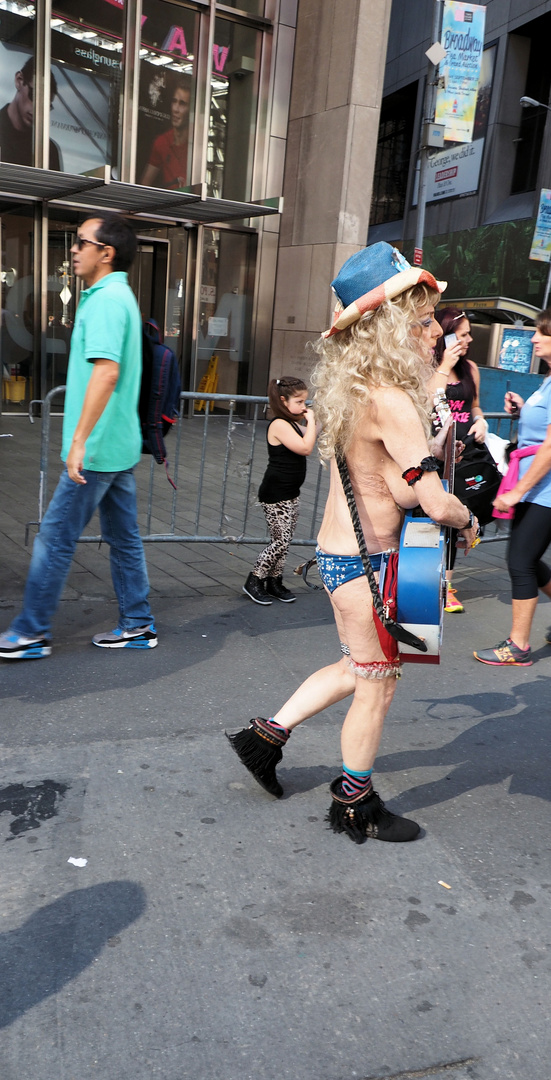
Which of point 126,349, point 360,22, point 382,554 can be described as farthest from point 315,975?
point 360,22

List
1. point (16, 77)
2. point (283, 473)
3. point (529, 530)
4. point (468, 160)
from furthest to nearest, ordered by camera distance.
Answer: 1. point (468, 160)
2. point (16, 77)
3. point (283, 473)
4. point (529, 530)

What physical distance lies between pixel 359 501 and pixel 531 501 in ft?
7.81

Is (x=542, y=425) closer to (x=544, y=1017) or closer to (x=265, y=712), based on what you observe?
(x=265, y=712)

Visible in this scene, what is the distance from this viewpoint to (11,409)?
14.6 metres

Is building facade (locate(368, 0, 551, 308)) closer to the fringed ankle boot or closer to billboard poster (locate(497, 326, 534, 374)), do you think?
billboard poster (locate(497, 326, 534, 374))

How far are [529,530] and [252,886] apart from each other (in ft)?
9.48

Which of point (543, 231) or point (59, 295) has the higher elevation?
point (543, 231)

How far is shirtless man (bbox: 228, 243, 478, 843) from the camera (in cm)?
265

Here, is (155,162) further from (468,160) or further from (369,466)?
(468,160)

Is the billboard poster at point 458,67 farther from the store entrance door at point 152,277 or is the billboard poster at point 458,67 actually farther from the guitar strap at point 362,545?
the guitar strap at point 362,545

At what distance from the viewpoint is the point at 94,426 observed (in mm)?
4238

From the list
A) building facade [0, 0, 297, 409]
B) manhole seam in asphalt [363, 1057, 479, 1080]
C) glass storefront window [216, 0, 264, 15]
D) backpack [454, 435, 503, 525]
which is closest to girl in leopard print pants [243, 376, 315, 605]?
backpack [454, 435, 503, 525]

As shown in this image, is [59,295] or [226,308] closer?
[59,295]

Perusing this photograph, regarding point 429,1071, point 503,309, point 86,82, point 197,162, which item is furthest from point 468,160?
point 429,1071
